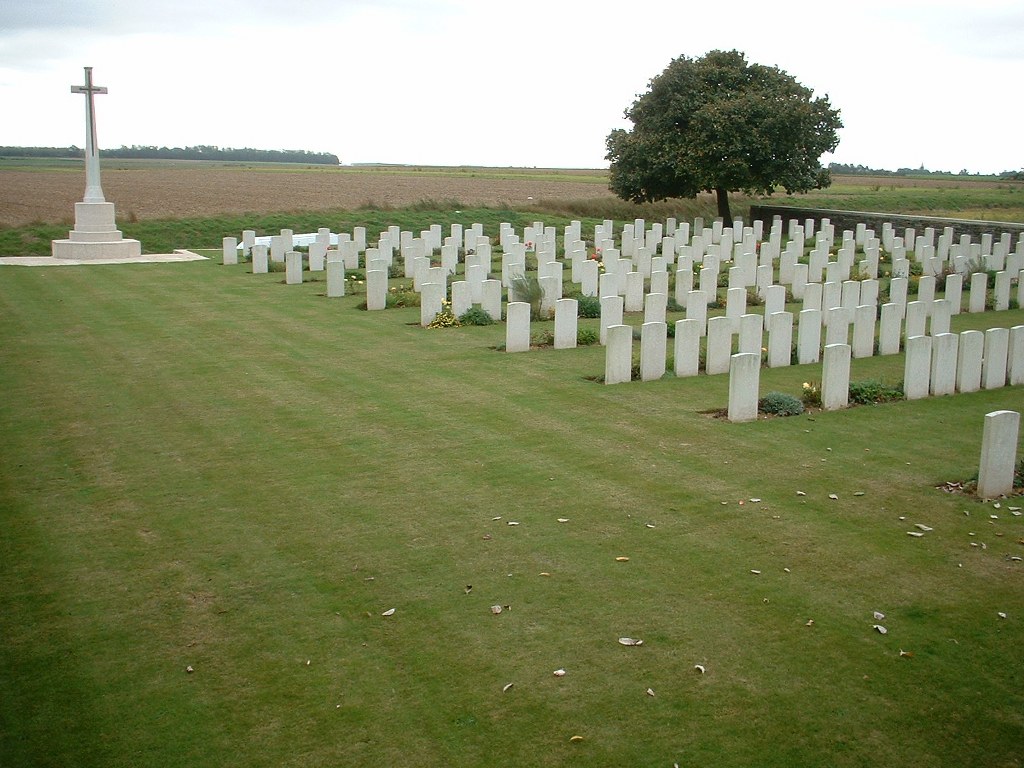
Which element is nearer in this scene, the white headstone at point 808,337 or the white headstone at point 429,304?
the white headstone at point 808,337

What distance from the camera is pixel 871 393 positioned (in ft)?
34.7

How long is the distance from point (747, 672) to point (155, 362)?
919 cm

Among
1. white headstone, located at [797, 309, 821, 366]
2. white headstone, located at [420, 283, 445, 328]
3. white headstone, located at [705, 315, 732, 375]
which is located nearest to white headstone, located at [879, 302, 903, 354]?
white headstone, located at [797, 309, 821, 366]

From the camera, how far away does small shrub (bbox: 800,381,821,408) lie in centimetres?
1044

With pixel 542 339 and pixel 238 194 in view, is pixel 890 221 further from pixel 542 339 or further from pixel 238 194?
pixel 238 194

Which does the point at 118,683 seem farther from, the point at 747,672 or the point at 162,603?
the point at 747,672

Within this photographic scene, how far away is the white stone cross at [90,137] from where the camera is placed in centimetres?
2300

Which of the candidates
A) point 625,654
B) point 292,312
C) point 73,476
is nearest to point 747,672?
point 625,654

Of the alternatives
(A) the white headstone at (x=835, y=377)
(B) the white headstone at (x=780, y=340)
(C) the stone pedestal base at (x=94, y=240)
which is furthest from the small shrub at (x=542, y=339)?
(C) the stone pedestal base at (x=94, y=240)

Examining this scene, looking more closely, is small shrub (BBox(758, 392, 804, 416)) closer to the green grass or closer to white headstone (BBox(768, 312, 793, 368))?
white headstone (BBox(768, 312, 793, 368))

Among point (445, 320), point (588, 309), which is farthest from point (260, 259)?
point (588, 309)

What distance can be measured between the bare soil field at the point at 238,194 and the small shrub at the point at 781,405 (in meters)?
24.1

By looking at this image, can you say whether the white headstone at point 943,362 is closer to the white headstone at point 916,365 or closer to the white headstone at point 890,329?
the white headstone at point 916,365

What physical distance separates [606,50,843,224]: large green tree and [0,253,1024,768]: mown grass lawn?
22.1 meters
